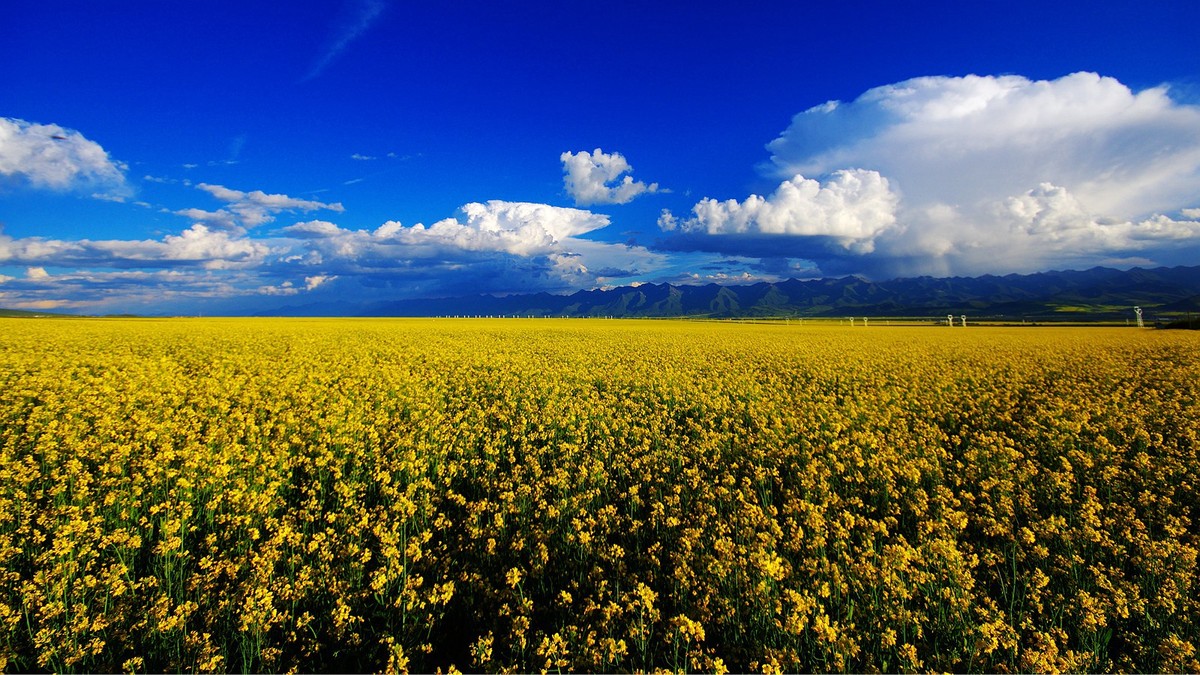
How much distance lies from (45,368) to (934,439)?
24.1 metres

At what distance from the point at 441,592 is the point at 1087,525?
7171 millimetres

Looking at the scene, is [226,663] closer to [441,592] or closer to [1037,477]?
[441,592]

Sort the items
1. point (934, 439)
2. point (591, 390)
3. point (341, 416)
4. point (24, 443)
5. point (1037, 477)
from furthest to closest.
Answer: point (591, 390), point (341, 416), point (934, 439), point (24, 443), point (1037, 477)

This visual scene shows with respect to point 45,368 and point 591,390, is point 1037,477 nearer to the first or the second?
point 591,390

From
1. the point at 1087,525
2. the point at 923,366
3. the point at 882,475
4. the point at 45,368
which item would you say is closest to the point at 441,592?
the point at 882,475

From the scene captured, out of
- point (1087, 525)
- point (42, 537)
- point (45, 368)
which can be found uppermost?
point (45, 368)

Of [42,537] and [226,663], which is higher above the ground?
[42,537]

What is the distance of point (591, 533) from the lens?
218 inches

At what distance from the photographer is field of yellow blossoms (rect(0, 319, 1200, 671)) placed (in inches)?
156

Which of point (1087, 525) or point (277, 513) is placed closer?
point (1087, 525)

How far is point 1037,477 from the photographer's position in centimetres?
725

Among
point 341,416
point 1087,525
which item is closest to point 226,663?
point 341,416

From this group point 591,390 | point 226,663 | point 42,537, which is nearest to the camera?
point 226,663

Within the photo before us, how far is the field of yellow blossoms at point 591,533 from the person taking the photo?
13.0 feet
